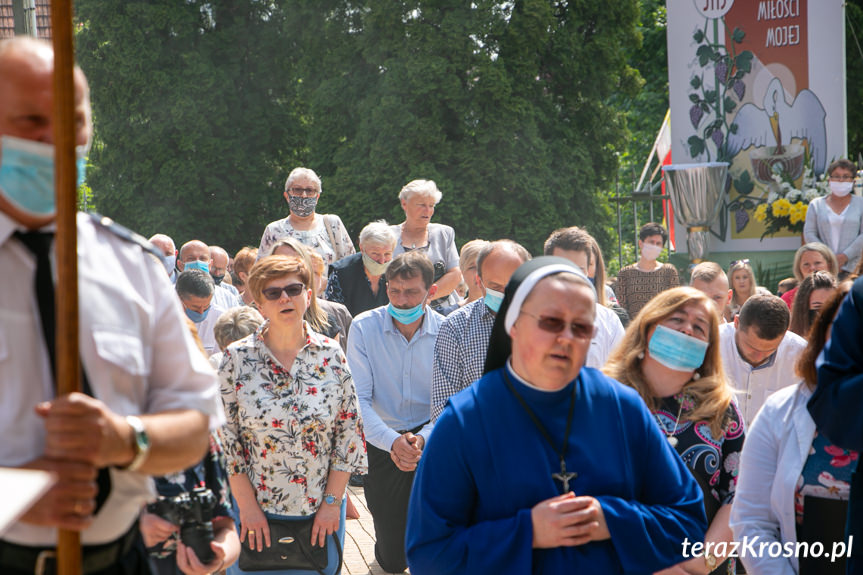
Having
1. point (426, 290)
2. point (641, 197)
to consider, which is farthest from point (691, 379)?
point (641, 197)

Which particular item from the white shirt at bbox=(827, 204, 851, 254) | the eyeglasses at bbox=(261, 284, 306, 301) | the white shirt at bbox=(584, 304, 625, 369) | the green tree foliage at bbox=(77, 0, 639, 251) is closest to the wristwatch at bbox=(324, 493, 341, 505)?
the eyeglasses at bbox=(261, 284, 306, 301)

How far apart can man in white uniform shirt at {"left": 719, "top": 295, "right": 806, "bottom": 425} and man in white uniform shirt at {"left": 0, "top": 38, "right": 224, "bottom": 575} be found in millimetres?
4638

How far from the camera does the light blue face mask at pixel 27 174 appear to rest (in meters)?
1.97

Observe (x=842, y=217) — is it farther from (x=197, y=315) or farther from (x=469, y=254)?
(x=197, y=315)

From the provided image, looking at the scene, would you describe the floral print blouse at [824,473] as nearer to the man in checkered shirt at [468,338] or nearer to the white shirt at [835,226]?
the man in checkered shirt at [468,338]

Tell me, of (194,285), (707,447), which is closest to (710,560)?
(707,447)

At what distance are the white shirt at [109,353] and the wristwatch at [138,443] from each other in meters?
0.08

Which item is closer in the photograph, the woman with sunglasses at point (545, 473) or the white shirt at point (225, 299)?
the woman with sunglasses at point (545, 473)

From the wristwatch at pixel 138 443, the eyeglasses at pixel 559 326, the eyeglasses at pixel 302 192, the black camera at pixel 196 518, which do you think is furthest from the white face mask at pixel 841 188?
the wristwatch at pixel 138 443

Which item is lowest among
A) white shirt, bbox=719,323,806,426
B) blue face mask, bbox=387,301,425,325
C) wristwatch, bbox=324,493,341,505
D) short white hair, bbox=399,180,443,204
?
wristwatch, bbox=324,493,341,505

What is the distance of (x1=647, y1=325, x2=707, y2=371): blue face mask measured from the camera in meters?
4.57

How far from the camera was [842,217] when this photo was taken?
13.1 meters

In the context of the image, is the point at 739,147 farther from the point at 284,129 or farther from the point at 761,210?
the point at 284,129

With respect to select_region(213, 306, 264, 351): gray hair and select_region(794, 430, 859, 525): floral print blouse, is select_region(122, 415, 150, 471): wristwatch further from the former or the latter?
select_region(213, 306, 264, 351): gray hair
